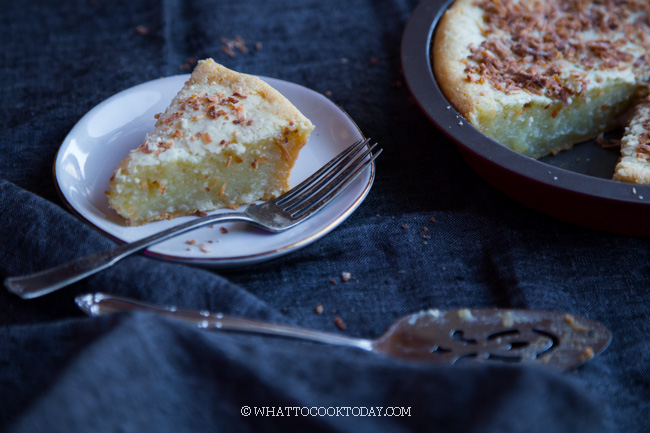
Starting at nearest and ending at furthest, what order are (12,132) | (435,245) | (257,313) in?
(257,313) → (435,245) → (12,132)

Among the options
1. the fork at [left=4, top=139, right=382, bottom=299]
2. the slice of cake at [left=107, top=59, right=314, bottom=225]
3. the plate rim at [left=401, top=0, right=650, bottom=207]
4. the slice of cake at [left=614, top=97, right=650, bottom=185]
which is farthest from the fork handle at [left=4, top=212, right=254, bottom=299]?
the slice of cake at [left=614, top=97, right=650, bottom=185]

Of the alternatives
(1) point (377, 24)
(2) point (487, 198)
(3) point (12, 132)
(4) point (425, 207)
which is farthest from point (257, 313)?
(1) point (377, 24)

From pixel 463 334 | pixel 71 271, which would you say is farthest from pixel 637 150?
pixel 71 271

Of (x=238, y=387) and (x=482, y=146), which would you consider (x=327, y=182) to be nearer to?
(x=482, y=146)

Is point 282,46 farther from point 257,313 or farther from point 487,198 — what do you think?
point 257,313

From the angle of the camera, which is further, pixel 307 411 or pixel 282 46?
pixel 282 46

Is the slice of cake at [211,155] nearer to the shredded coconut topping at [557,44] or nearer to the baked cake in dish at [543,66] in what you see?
the baked cake in dish at [543,66]
